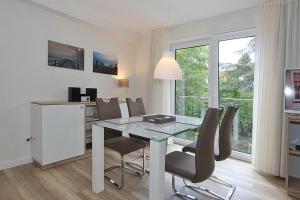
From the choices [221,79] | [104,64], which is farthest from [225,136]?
[104,64]

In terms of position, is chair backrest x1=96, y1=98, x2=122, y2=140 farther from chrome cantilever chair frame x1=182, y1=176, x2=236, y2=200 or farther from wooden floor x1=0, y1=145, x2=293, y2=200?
chrome cantilever chair frame x1=182, y1=176, x2=236, y2=200

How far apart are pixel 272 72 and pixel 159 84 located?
2.11 m

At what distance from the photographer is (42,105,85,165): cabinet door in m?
2.51

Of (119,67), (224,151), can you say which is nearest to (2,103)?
(119,67)

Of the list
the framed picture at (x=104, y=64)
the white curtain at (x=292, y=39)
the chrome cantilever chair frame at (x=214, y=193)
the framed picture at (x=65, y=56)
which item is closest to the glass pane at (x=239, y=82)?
the white curtain at (x=292, y=39)

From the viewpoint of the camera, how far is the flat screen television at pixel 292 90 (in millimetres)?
2217

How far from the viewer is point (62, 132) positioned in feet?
8.79

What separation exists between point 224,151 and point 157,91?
89.7 inches

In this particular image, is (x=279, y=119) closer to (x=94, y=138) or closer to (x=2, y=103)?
(x=94, y=138)

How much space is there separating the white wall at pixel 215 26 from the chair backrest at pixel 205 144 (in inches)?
90.7

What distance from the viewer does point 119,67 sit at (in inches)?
165

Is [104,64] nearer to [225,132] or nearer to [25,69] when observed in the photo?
[25,69]

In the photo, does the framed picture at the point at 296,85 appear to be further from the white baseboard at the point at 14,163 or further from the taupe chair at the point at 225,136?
the white baseboard at the point at 14,163

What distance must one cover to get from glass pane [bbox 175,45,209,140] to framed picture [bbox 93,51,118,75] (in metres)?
1.45
